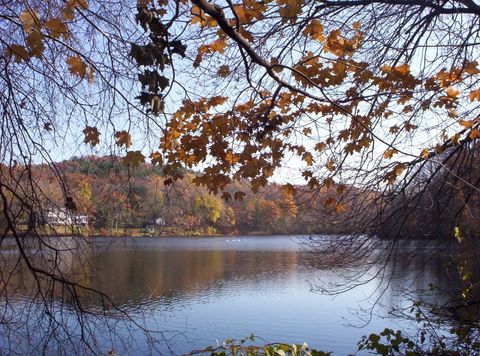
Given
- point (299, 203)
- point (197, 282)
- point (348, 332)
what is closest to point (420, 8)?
point (299, 203)

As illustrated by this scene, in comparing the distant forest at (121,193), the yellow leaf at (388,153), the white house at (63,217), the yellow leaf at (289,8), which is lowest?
the white house at (63,217)

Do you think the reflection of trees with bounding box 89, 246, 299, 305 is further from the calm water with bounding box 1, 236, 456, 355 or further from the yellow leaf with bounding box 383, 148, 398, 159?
the yellow leaf with bounding box 383, 148, 398, 159

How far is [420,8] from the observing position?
550cm

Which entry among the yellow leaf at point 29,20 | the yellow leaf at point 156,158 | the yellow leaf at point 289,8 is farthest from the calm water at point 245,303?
the yellow leaf at point 289,8

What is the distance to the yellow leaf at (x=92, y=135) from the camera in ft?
11.9

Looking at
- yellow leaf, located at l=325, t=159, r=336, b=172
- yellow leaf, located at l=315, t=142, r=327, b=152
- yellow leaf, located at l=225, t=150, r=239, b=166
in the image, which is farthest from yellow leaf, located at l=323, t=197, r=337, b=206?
yellow leaf, located at l=225, t=150, r=239, b=166

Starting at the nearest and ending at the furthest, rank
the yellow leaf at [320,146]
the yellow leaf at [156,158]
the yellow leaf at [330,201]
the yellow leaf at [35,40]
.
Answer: the yellow leaf at [35,40] < the yellow leaf at [156,158] < the yellow leaf at [320,146] < the yellow leaf at [330,201]

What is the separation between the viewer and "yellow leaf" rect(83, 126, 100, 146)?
11.9 ft

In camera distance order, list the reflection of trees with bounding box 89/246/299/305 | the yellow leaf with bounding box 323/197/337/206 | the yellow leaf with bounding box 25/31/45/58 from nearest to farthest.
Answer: the yellow leaf with bounding box 25/31/45/58, the yellow leaf with bounding box 323/197/337/206, the reflection of trees with bounding box 89/246/299/305

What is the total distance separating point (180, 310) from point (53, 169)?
11.7 metres

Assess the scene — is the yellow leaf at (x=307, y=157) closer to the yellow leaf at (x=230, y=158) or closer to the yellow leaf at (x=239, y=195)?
the yellow leaf at (x=239, y=195)

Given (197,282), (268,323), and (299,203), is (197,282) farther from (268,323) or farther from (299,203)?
(299,203)

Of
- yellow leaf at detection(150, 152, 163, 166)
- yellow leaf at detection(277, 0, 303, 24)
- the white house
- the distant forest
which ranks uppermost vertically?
yellow leaf at detection(277, 0, 303, 24)

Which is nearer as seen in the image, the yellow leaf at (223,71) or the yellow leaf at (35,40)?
the yellow leaf at (35,40)
